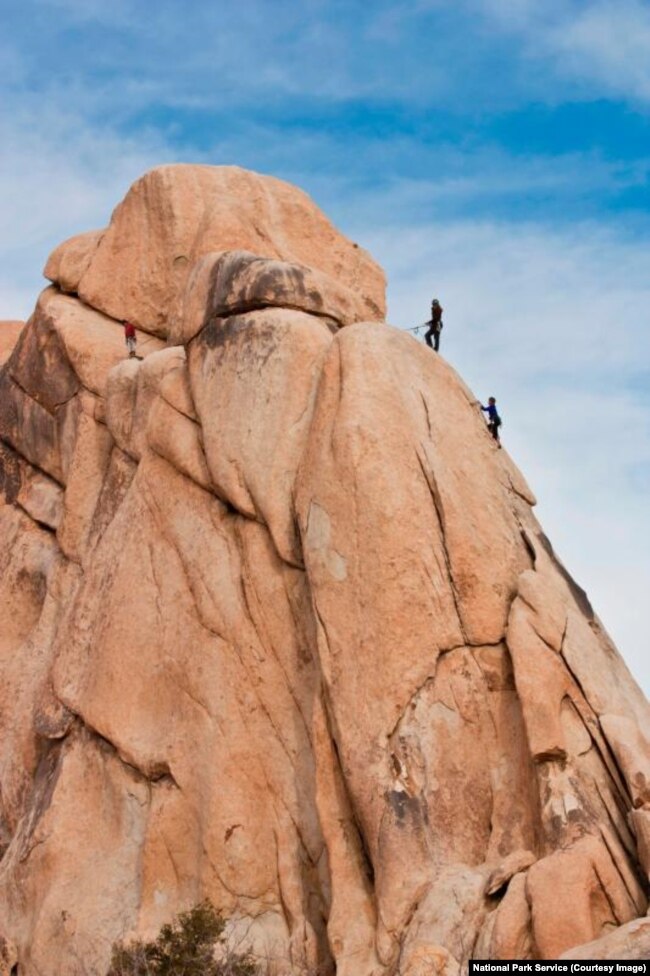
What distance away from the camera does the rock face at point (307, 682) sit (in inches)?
910

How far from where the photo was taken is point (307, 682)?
2694 cm

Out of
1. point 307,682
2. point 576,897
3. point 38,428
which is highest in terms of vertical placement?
point 38,428

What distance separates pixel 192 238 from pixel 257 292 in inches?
258

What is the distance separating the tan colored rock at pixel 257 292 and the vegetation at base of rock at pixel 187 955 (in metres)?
11.7

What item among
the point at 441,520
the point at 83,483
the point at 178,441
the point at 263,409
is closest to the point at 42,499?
the point at 83,483

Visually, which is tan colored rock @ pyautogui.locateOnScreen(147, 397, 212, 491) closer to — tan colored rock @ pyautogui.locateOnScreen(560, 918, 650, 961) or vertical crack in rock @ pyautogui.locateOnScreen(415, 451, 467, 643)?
vertical crack in rock @ pyautogui.locateOnScreen(415, 451, 467, 643)

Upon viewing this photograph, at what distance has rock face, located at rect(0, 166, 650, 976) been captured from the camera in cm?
2312

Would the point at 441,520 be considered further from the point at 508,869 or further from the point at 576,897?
the point at 576,897

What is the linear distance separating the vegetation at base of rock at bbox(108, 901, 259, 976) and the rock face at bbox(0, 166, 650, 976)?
4.43 feet

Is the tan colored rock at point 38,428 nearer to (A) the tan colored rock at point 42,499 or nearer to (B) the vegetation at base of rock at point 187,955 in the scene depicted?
(A) the tan colored rock at point 42,499

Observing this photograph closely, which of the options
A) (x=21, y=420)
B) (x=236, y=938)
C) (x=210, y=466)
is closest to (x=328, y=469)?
(x=210, y=466)

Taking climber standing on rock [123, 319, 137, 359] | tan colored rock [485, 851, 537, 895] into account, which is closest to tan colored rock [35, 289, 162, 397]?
climber standing on rock [123, 319, 137, 359]

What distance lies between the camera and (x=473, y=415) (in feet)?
93.3

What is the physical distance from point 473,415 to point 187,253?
1011 cm
